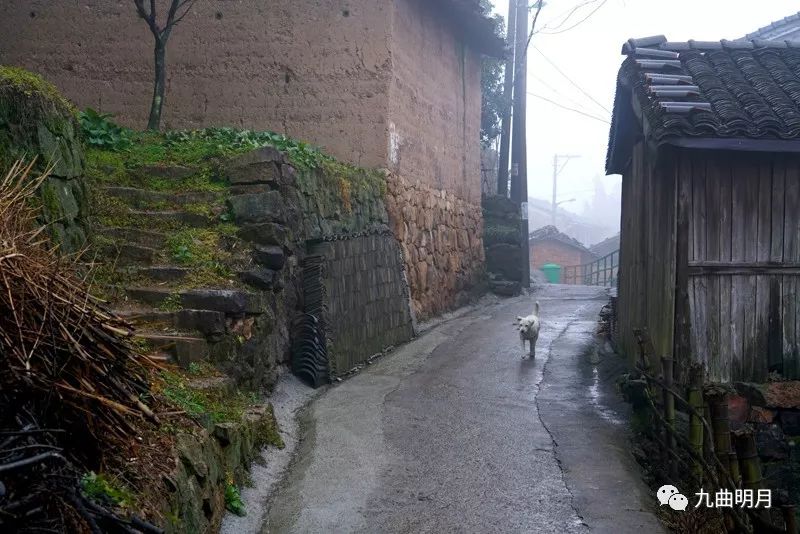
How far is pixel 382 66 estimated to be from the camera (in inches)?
504

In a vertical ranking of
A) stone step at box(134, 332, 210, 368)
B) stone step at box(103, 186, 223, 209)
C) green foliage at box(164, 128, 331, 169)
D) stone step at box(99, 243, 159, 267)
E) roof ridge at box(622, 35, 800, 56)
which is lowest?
stone step at box(134, 332, 210, 368)

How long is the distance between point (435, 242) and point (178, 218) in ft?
27.5

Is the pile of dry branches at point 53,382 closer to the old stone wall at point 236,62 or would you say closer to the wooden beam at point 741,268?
the wooden beam at point 741,268

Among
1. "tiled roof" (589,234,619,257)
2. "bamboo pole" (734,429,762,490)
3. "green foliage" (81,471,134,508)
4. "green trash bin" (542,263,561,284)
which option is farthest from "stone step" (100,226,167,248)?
"tiled roof" (589,234,619,257)

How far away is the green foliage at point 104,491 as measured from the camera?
3.48 m

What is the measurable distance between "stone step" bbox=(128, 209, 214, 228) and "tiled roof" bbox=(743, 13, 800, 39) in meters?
13.7

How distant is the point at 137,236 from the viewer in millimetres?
7973

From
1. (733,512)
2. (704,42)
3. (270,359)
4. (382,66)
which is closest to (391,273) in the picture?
(382,66)

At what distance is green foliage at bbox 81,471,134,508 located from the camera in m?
3.48

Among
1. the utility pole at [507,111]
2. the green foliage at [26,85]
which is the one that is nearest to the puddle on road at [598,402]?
the green foliage at [26,85]

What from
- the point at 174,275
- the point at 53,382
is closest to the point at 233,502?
the point at 53,382

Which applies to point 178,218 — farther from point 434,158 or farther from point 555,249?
point 555,249

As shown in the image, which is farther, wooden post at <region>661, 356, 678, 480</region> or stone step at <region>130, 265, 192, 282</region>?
stone step at <region>130, 265, 192, 282</region>

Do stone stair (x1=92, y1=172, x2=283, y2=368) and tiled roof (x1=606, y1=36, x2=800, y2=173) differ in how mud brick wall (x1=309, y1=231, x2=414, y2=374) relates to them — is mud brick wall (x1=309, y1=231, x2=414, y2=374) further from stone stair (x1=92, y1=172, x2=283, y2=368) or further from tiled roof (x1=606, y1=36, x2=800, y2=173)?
tiled roof (x1=606, y1=36, x2=800, y2=173)
